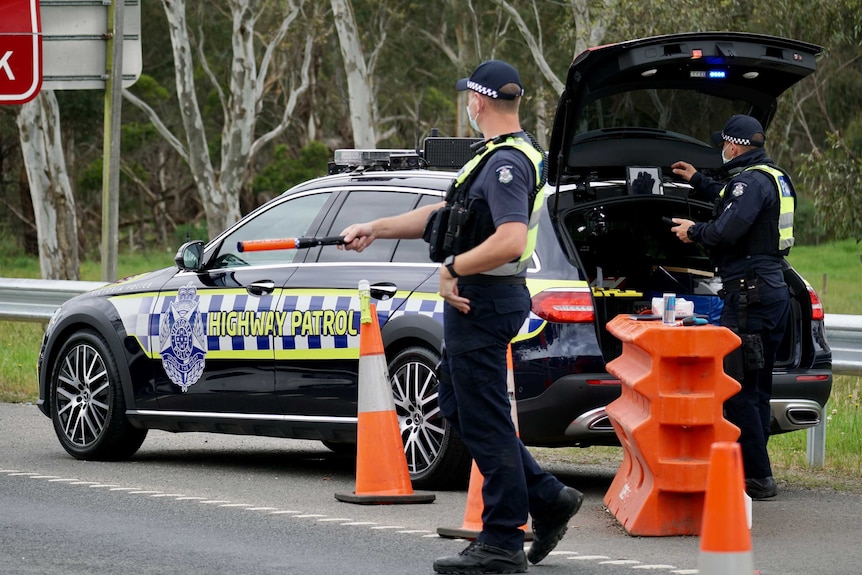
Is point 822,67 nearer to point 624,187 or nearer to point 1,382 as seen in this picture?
point 1,382

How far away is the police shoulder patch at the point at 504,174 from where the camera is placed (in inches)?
222

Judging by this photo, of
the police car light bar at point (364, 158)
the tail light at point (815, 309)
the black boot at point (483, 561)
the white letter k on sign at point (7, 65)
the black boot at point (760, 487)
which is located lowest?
the black boot at point (760, 487)

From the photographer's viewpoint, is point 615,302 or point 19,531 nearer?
point 19,531

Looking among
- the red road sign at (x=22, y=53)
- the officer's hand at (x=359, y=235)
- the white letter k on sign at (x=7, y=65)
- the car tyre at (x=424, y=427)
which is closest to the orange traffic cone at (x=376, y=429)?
the car tyre at (x=424, y=427)

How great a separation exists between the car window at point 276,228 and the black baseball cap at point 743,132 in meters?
2.24

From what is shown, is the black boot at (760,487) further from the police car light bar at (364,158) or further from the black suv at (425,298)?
the police car light bar at (364,158)

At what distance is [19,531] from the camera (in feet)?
22.3

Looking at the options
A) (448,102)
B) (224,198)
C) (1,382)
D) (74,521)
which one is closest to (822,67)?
(448,102)

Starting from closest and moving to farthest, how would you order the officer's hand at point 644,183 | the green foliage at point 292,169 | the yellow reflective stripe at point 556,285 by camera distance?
the yellow reflective stripe at point 556,285, the officer's hand at point 644,183, the green foliage at point 292,169

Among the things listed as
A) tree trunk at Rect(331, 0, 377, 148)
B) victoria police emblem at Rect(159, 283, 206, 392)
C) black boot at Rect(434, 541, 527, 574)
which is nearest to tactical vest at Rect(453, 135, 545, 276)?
black boot at Rect(434, 541, 527, 574)

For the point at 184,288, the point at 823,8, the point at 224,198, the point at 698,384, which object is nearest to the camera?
the point at 698,384

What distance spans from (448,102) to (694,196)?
124ft

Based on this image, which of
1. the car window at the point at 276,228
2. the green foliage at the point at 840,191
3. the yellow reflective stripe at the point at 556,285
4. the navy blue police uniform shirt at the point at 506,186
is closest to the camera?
the navy blue police uniform shirt at the point at 506,186

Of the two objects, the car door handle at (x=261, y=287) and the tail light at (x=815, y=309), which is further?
the car door handle at (x=261, y=287)
